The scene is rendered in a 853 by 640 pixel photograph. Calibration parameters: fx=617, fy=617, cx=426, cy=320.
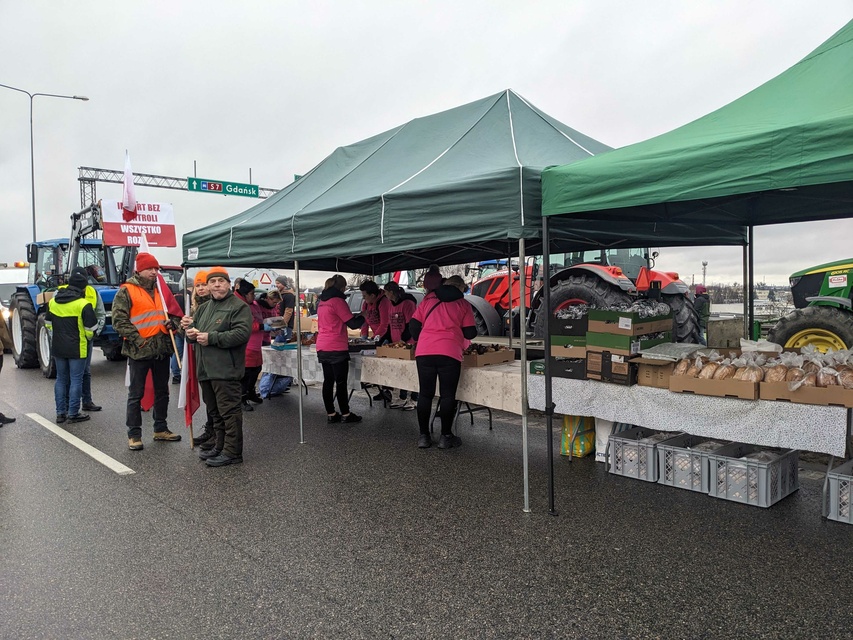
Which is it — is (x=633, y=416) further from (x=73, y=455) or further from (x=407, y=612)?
(x=73, y=455)

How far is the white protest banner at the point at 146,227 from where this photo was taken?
39.1 ft

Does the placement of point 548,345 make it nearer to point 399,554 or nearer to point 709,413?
point 709,413

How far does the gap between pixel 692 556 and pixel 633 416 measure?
130 centimetres

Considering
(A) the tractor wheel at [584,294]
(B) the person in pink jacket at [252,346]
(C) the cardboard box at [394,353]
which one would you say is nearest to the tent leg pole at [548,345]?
(C) the cardboard box at [394,353]

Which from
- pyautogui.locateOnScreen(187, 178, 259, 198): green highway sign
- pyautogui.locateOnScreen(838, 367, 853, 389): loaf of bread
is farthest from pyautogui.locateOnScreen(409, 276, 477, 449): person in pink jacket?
pyautogui.locateOnScreen(187, 178, 259, 198): green highway sign

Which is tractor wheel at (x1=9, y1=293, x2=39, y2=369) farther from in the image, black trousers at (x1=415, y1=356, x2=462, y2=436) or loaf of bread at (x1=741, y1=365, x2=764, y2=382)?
loaf of bread at (x1=741, y1=365, x2=764, y2=382)

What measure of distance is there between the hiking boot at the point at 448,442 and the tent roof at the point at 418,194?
1.92 m

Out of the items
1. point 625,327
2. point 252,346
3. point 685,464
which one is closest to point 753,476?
point 685,464

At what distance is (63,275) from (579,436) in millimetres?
11535

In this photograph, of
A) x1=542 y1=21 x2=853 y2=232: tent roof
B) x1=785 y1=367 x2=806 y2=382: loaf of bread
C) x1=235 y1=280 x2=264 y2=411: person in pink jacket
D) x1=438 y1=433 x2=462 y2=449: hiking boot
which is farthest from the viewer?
x1=235 y1=280 x2=264 y2=411: person in pink jacket

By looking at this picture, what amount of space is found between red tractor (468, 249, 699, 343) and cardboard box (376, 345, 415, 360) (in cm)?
141

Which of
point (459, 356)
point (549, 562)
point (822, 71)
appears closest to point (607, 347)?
point (459, 356)

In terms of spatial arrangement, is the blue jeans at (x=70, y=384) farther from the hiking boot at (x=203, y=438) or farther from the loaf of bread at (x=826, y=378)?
the loaf of bread at (x=826, y=378)

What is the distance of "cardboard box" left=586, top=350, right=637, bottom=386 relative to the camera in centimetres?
476
